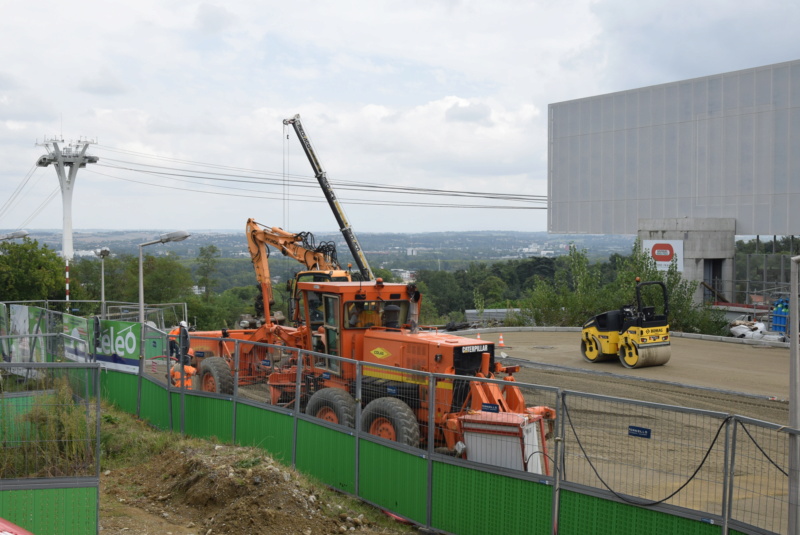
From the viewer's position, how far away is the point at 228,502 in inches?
384

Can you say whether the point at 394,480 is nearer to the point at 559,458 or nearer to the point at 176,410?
the point at 559,458

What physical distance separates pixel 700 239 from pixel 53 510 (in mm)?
41596

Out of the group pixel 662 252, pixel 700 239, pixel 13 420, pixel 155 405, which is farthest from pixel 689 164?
pixel 13 420

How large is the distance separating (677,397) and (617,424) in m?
11.6

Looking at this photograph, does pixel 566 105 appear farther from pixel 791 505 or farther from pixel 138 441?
pixel 791 505

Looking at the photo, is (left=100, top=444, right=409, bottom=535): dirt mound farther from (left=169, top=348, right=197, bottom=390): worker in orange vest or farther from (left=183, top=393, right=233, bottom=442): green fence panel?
(left=169, top=348, right=197, bottom=390): worker in orange vest

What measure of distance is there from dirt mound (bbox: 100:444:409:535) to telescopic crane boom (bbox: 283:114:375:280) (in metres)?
38.3

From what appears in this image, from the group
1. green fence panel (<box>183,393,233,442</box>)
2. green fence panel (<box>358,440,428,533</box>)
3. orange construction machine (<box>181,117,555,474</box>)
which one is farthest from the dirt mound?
green fence panel (<box>183,393,233,442</box>)

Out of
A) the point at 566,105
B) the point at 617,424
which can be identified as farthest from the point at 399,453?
the point at 566,105

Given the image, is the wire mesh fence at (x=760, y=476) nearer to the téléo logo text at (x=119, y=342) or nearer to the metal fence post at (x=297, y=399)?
the metal fence post at (x=297, y=399)

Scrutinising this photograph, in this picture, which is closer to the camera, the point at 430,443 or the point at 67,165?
the point at 430,443

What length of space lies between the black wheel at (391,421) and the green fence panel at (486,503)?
0.90m

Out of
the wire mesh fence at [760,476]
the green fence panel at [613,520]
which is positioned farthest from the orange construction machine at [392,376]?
the wire mesh fence at [760,476]

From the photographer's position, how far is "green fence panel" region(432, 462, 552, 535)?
8867mm
